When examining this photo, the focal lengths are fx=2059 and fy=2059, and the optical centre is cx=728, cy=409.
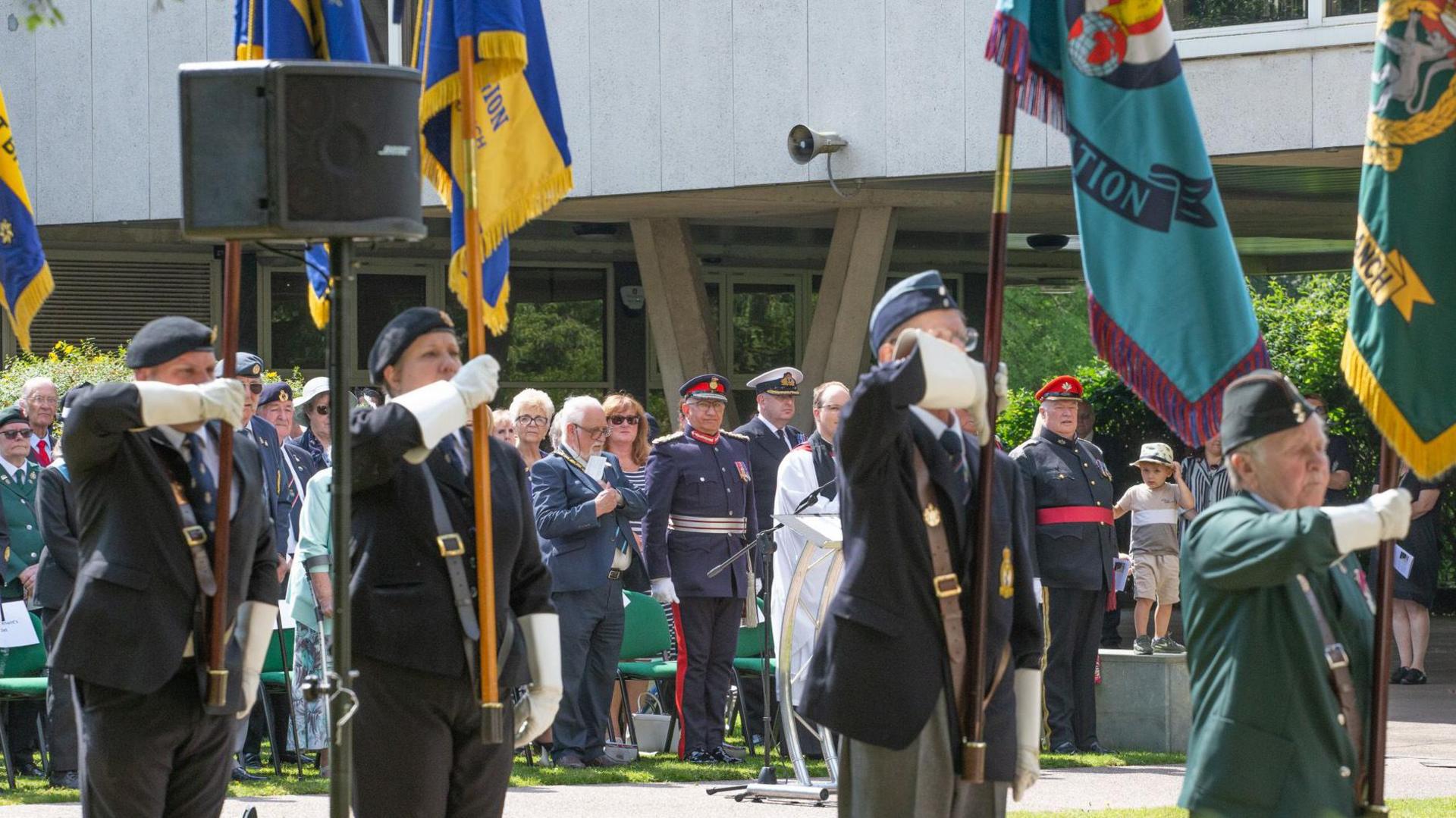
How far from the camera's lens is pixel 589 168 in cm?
1867

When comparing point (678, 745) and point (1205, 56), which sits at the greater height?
point (1205, 56)

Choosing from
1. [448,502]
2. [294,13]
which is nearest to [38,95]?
[294,13]

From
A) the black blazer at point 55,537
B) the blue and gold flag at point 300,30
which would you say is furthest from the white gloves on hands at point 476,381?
the black blazer at point 55,537

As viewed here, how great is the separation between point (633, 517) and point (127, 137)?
11714 mm

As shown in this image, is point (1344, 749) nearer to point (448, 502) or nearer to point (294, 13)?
point (448, 502)

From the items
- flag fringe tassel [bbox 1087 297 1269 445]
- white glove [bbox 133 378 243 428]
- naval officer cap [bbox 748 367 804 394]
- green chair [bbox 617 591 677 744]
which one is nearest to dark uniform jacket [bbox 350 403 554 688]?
white glove [bbox 133 378 243 428]

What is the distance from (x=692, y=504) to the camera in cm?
1169

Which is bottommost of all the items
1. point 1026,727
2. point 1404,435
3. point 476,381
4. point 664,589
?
point 664,589

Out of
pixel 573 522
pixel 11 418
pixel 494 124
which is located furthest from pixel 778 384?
pixel 494 124

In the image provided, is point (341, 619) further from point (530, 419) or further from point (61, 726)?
point (530, 419)

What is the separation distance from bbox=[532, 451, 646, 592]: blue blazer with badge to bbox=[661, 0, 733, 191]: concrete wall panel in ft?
23.8

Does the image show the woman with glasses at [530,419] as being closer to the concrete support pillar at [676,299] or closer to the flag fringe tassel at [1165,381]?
the flag fringe tassel at [1165,381]

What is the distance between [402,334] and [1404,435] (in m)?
2.65

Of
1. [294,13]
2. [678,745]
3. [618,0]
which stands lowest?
[678,745]
